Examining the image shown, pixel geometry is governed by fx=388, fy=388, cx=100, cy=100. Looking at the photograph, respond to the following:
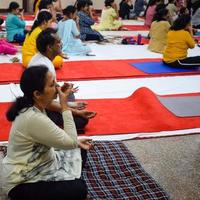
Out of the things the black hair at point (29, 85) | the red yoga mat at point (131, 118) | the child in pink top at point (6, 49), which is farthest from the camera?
the child in pink top at point (6, 49)

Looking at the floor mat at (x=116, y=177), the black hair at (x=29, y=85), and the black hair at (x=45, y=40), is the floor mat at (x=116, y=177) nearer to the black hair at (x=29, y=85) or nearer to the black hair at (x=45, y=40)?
the black hair at (x=29, y=85)

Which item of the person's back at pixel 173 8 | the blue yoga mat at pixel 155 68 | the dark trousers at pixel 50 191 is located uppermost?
the person's back at pixel 173 8

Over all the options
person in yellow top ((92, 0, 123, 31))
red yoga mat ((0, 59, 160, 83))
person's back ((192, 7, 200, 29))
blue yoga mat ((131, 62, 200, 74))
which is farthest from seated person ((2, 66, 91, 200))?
person's back ((192, 7, 200, 29))

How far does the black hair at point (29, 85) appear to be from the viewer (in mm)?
2041

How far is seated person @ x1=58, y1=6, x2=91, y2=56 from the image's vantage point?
249 inches

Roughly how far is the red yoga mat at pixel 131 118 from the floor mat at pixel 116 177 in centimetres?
46

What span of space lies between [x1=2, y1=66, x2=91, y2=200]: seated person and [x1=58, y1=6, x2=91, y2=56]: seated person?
4.13 metres

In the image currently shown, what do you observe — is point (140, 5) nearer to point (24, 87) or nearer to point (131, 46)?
point (131, 46)

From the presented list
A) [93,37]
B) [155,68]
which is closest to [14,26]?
[93,37]

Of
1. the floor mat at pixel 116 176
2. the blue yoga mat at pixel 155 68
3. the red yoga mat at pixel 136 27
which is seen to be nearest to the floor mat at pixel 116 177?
the floor mat at pixel 116 176

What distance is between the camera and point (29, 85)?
204 cm

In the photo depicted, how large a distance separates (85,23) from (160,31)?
154cm

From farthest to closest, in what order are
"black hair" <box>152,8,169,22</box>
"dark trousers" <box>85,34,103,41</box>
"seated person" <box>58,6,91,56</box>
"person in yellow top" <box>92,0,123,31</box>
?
"person in yellow top" <box>92,0,123,31</box>, "dark trousers" <box>85,34,103,41</box>, "black hair" <box>152,8,169,22</box>, "seated person" <box>58,6,91,56</box>

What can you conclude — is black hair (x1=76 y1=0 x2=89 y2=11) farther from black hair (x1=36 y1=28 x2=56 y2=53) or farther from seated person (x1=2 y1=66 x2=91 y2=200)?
seated person (x1=2 y1=66 x2=91 y2=200)
